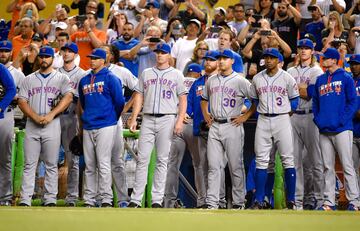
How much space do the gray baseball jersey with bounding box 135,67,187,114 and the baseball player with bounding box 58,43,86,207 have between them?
3.38 ft

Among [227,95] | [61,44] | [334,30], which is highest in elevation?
[334,30]

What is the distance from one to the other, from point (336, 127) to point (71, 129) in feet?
11.6

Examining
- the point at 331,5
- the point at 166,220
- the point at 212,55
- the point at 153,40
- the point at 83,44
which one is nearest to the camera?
the point at 166,220

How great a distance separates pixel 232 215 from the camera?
40.0ft

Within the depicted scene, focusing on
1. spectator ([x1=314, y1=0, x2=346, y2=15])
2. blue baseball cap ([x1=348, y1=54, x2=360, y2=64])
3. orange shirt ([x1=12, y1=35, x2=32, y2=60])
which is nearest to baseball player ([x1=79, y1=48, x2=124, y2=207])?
blue baseball cap ([x1=348, y1=54, x2=360, y2=64])

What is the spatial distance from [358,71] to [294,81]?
104 centimetres

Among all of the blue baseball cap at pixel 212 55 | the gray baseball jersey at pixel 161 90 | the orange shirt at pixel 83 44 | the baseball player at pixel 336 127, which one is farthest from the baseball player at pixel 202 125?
the orange shirt at pixel 83 44

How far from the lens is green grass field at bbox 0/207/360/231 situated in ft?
37.8

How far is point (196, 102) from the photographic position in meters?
14.2

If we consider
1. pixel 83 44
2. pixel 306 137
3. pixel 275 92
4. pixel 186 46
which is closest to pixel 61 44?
pixel 83 44

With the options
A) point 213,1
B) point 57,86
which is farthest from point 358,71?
point 213,1

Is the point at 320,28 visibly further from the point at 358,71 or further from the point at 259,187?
the point at 259,187

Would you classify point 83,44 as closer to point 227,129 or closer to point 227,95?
point 227,95

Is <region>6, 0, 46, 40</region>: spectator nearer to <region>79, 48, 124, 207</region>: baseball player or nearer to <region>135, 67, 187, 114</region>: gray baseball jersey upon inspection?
<region>79, 48, 124, 207</region>: baseball player
